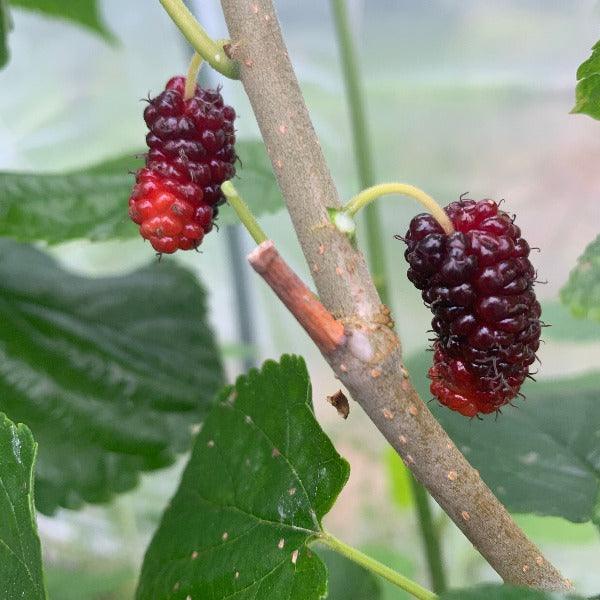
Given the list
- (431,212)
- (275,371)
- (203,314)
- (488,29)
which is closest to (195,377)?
(203,314)

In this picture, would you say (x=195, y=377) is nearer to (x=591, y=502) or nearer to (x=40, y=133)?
(x=591, y=502)

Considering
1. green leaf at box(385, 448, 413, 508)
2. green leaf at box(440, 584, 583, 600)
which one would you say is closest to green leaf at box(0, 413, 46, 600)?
green leaf at box(440, 584, 583, 600)

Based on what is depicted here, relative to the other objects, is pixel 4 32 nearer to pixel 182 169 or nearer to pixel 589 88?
pixel 182 169

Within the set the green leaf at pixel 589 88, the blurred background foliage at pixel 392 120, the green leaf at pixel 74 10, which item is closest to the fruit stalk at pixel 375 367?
the green leaf at pixel 589 88

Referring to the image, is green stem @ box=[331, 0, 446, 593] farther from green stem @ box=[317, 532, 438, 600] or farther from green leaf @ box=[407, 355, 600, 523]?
green stem @ box=[317, 532, 438, 600]

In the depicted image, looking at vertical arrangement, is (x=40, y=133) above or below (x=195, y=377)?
above

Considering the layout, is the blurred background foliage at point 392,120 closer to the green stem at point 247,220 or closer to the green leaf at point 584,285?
the green leaf at point 584,285
